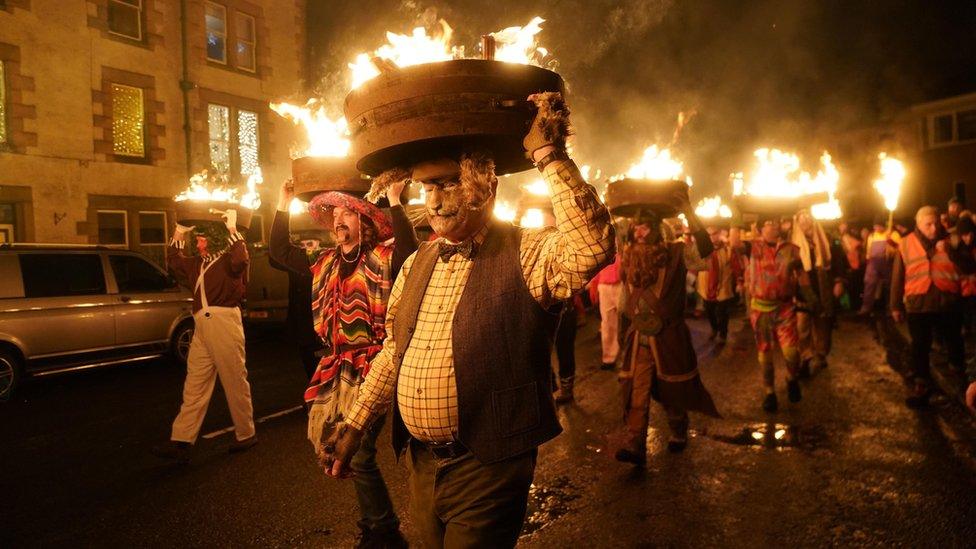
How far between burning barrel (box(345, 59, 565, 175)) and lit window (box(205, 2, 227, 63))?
784 inches

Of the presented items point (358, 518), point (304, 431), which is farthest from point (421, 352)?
point (304, 431)

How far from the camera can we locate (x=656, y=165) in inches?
305

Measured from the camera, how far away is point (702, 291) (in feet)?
41.0

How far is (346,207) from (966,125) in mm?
34847

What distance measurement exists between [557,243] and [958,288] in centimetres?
665

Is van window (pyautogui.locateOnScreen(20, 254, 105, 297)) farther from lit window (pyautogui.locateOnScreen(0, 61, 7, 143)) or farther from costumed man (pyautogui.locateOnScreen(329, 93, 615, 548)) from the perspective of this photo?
costumed man (pyautogui.locateOnScreen(329, 93, 615, 548))

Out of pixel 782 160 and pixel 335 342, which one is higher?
pixel 782 160

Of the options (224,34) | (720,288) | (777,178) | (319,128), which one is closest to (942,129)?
(720,288)

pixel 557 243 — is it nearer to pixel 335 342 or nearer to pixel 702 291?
pixel 335 342

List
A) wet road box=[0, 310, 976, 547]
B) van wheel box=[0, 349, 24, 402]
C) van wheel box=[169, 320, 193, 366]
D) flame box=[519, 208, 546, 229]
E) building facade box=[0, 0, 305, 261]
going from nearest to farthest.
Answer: wet road box=[0, 310, 976, 547]
flame box=[519, 208, 546, 229]
van wheel box=[0, 349, 24, 402]
van wheel box=[169, 320, 193, 366]
building facade box=[0, 0, 305, 261]

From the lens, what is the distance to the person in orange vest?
6.61 m

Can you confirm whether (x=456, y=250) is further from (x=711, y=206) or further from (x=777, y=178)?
(x=711, y=206)

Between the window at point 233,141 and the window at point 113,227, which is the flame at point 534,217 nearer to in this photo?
the window at point 113,227

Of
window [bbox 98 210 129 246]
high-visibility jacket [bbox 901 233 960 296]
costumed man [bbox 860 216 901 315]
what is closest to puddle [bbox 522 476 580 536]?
high-visibility jacket [bbox 901 233 960 296]
